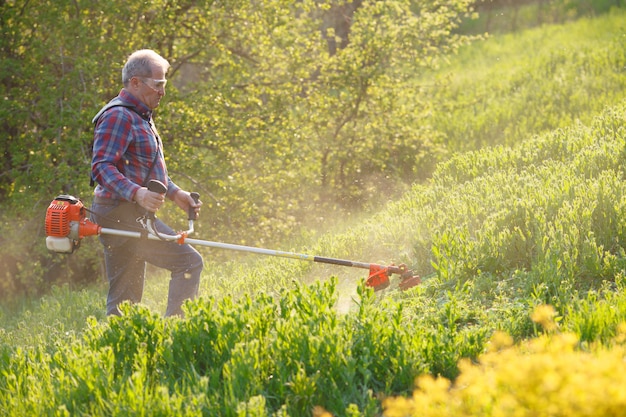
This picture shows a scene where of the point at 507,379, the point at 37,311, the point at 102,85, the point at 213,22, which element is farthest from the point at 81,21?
the point at 507,379

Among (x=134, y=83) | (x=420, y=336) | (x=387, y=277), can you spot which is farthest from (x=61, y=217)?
(x=420, y=336)

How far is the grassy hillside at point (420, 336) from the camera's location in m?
3.18

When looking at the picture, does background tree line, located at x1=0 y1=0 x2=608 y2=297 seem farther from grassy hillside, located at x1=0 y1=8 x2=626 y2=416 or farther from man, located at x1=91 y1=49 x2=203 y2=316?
man, located at x1=91 y1=49 x2=203 y2=316

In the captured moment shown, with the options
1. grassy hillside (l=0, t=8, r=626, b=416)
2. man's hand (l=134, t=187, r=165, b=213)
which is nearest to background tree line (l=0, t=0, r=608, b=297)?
grassy hillside (l=0, t=8, r=626, b=416)

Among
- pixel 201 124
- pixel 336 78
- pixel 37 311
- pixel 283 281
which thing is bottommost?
pixel 37 311

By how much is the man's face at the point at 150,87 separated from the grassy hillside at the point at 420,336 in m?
1.47

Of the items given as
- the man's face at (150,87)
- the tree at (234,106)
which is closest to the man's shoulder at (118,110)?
the man's face at (150,87)

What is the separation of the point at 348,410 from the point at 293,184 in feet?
24.6

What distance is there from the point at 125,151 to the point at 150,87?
1.56 feet

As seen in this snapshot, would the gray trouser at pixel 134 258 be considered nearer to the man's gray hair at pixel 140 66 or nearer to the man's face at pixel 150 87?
the man's face at pixel 150 87

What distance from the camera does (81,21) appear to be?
8969mm

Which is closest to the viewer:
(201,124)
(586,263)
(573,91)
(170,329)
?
(170,329)

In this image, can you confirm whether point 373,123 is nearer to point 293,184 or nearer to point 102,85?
point 293,184

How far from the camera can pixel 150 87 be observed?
5.27m
